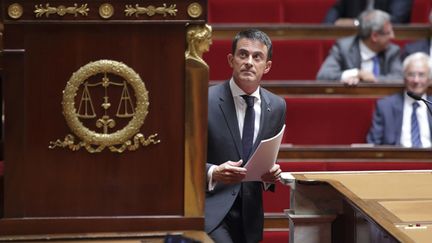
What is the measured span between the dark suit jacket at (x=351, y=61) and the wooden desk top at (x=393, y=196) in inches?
27.1

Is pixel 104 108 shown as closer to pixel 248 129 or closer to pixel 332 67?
pixel 248 129

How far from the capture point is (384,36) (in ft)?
6.61

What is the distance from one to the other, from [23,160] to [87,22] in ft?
0.46

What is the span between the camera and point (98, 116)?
0.89 m

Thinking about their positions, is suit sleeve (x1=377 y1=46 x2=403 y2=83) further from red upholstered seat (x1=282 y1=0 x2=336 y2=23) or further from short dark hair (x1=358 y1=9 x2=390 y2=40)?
red upholstered seat (x1=282 y1=0 x2=336 y2=23)

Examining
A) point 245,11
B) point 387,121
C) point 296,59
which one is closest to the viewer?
point 387,121

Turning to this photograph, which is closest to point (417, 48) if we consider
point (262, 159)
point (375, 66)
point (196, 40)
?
point (375, 66)

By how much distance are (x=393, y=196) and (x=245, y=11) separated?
1.19 meters

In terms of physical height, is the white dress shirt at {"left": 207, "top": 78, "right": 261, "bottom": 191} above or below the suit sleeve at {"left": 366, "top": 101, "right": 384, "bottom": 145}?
above

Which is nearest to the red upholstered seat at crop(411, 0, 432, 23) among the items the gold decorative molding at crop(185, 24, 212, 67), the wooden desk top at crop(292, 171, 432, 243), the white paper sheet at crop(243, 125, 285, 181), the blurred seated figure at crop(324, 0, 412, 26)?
the blurred seated figure at crop(324, 0, 412, 26)

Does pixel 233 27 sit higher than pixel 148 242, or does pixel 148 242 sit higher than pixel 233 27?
pixel 233 27

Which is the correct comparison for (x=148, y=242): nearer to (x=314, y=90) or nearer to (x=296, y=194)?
(x=296, y=194)

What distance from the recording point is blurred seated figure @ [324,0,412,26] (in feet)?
7.41

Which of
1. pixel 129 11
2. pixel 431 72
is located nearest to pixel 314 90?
pixel 431 72
